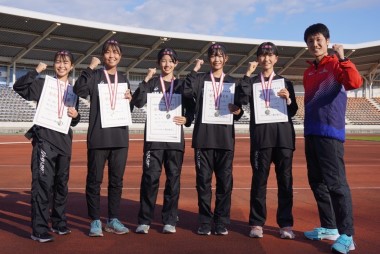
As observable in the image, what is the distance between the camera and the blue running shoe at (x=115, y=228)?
13.8ft

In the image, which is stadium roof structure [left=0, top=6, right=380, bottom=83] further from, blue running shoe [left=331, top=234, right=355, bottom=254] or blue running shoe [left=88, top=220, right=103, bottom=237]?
blue running shoe [left=331, top=234, right=355, bottom=254]

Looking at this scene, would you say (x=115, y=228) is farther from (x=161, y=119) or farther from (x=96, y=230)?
(x=161, y=119)

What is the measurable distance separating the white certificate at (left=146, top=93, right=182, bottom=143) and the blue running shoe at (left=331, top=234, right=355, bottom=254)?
1969 millimetres

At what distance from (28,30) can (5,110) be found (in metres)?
6.61

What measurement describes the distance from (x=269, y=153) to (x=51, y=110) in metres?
2.44

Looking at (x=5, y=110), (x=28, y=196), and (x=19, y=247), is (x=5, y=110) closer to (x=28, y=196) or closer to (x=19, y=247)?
(x=28, y=196)

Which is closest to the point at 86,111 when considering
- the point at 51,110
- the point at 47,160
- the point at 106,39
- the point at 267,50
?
the point at 106,39

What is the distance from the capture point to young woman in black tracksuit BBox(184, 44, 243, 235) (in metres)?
4.30

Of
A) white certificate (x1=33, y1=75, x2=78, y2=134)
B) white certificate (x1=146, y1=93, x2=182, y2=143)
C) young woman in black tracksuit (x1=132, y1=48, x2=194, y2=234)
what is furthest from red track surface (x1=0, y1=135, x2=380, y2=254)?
white certificate (x1=33, y1=75, x2=78, y2=134)

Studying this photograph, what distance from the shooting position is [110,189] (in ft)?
14.3

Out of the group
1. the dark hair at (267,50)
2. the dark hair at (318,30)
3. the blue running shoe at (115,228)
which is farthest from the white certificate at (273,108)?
the blue running shoe at (115,228)

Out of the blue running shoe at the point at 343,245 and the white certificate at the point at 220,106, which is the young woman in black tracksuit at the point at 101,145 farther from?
the blue running shoe at the point at 343,245

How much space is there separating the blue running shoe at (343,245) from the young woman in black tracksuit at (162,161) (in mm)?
1695

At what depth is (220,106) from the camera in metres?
4.38
